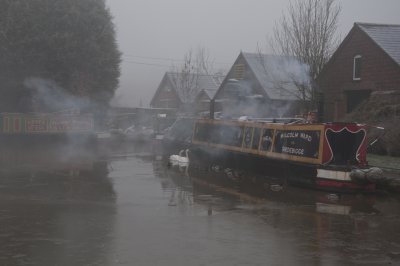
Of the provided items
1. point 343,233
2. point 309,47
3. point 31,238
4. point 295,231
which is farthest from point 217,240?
point 309,47

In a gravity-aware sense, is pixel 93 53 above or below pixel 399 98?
above

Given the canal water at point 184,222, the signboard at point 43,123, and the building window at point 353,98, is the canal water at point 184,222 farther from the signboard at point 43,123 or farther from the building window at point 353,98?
the building window at point 353,98

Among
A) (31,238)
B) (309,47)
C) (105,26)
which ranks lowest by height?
(31,238)

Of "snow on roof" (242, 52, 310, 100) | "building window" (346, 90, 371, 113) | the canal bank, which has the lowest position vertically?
the canal bank

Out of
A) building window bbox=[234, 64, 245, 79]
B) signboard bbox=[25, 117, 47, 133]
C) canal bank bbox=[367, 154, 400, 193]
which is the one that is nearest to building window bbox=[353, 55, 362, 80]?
building window bbox=[234, 64, 245, 79]

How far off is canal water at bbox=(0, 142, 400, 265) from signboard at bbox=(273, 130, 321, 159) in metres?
0.97

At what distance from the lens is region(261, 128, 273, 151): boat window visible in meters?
15.9

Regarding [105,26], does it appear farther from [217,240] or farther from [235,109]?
[217,240]

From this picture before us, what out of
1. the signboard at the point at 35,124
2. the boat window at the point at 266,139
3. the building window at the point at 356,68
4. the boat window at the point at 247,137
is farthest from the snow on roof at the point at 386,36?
the signboard at the point at 35,124

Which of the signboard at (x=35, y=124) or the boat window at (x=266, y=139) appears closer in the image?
the boat window at (x=266, y=139)

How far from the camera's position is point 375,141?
1919 centimetres

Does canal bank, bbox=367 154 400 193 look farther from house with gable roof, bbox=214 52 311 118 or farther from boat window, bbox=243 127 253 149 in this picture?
house with gable roof, bbox=214 52 311 118

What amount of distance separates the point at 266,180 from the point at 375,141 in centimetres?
569

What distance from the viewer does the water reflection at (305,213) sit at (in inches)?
305
